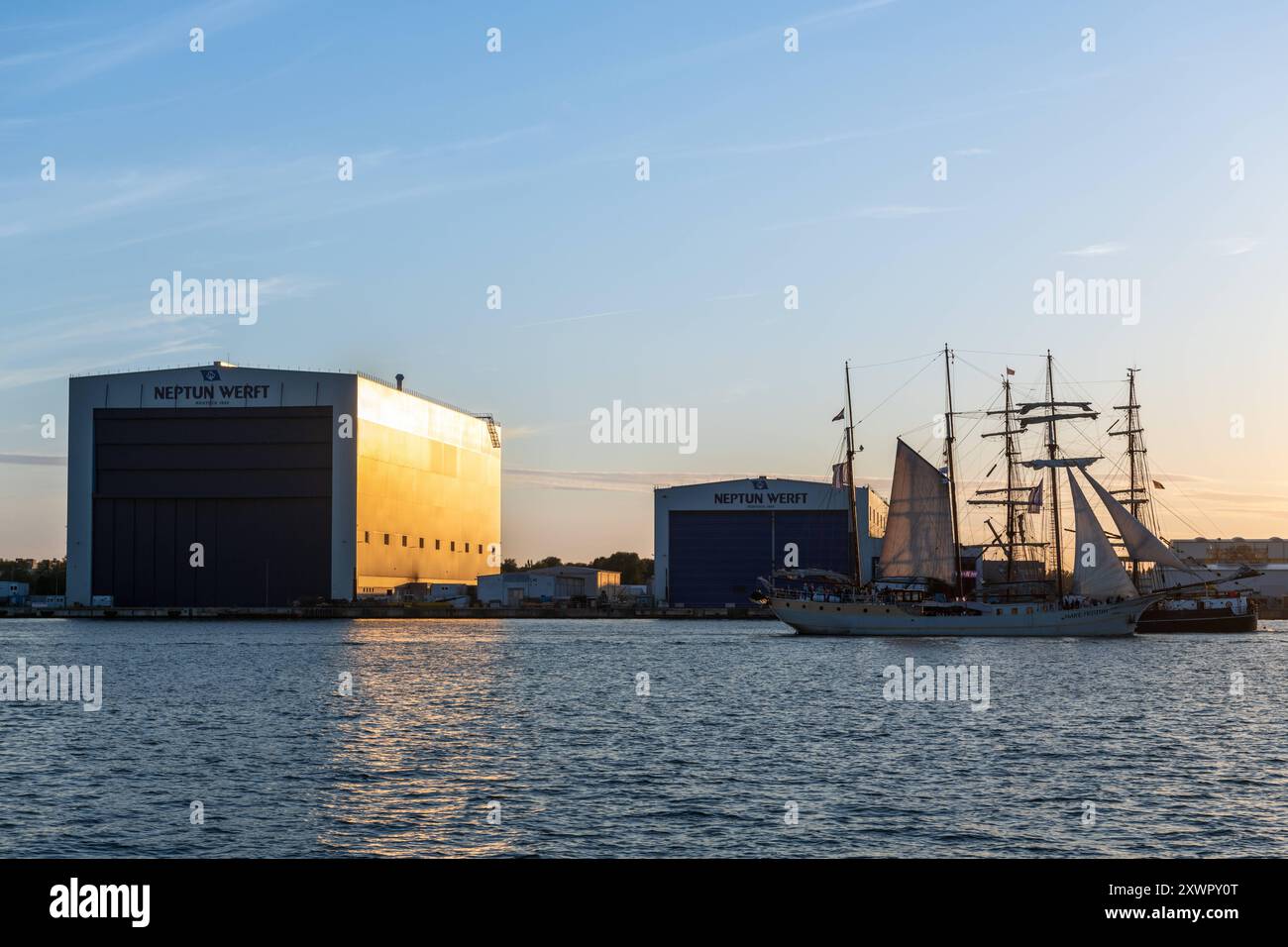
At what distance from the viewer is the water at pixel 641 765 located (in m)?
25.1

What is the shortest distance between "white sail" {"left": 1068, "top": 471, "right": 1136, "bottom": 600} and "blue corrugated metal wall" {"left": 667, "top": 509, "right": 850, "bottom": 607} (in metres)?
51.4

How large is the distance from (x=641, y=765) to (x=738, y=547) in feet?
444

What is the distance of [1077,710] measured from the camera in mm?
50406

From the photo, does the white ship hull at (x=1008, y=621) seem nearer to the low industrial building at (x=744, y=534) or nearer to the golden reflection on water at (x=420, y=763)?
the low industrial building at (x=744, y=534)

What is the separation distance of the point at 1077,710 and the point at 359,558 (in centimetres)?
10952

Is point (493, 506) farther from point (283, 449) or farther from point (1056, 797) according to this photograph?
point (1056, 797)

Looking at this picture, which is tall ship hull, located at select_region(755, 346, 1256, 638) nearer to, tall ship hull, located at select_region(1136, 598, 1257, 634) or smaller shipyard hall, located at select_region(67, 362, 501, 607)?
tall ship hull, located at select_region(1136, 598, 1257, 634)

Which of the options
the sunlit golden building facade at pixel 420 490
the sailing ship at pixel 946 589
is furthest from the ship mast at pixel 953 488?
the sunlit golden building facade at pixel 420 490

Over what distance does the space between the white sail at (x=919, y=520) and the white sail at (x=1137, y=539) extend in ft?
42.5

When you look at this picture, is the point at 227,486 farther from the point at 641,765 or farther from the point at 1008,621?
the point at 641,765

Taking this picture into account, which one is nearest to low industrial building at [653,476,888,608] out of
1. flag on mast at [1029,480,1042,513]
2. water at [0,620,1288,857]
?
flag on mast at [1029,480,1042,513]

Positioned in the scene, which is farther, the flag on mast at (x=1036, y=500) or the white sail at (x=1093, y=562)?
the flag on mast at (x=1036, y=500)

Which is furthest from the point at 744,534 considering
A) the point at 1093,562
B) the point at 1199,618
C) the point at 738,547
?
the point at 1093,562
